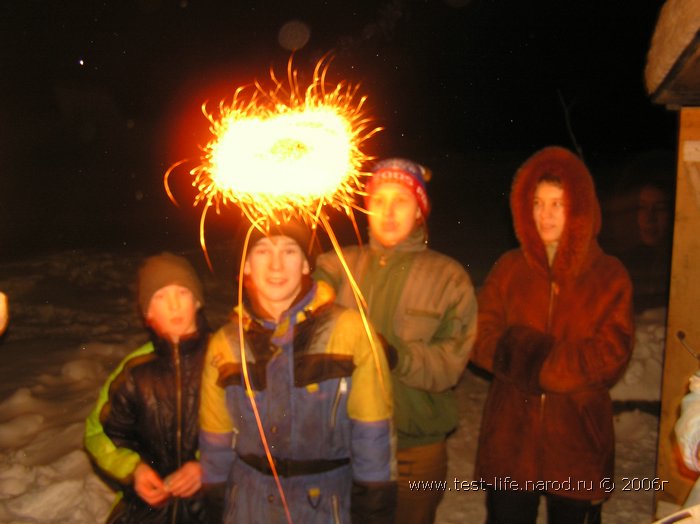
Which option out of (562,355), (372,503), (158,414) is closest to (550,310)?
(562,355)

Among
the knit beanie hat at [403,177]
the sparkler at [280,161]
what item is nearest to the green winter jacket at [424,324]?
the knit beanie hat at [403,177]

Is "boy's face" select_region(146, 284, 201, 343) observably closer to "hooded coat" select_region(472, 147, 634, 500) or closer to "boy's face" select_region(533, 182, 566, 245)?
"hooded coat" select_region(472, 147, 634, 500)

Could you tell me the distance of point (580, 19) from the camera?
4491 centimetres

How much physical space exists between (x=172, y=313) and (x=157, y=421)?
511 millimetres

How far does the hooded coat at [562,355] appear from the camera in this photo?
121 inches

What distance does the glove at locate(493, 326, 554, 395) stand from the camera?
311 cm

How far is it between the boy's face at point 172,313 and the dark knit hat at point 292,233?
1.65 feet

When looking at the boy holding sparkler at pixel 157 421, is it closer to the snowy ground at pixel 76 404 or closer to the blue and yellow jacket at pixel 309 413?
the blue and yellow jacket at pixel 309 413

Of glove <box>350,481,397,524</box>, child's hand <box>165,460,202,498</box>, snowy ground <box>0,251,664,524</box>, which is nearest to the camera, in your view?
glove <box>350,481,397,524</box>

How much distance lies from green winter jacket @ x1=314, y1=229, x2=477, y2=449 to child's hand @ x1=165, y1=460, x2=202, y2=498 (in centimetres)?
98

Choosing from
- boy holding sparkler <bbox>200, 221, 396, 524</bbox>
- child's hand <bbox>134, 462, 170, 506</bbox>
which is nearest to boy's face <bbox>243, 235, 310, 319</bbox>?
boy holding sparkler <bbox>200, 221, 396, 524</bbox>

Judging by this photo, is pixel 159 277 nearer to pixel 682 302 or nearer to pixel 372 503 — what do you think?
pixel 372 503

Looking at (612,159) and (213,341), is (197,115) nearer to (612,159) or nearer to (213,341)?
(612,159)

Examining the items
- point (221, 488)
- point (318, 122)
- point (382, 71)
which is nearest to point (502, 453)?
point (221, 488)
